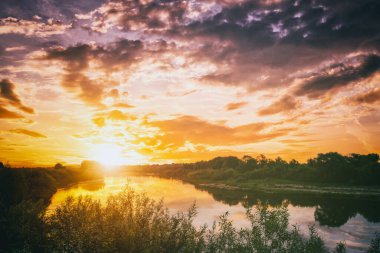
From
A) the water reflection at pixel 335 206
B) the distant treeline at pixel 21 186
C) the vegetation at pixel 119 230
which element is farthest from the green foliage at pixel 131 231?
the water reflection at pixel 335 206

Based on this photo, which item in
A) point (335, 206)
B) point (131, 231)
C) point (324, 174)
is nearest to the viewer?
point (131, 231)

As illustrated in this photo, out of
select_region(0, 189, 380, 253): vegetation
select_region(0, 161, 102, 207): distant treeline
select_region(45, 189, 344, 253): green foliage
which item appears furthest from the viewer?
select_region(0, 161, 102, 207): distant treeline

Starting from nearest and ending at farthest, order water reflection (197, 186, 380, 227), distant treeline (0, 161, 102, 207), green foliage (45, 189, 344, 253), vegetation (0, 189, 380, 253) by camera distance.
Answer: green foliage (45, 189, 344, 253), vegetation (0, 189, 380, 253), water reflection (197, 186, 380, 227), distant treeline (0, 161, 102, 207)

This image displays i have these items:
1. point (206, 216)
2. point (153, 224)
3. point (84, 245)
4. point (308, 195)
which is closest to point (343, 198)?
point (308, 195)

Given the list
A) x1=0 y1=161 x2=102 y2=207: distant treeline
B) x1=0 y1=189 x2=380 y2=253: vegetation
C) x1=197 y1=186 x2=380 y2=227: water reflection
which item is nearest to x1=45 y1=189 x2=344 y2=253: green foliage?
x1=0 y1=189 x2=380 y2=253: vegetation

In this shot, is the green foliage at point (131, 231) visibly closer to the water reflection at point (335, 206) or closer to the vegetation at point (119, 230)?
the vegetation at point (119, 230)

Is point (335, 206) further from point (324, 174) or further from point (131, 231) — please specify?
point (131, 231)

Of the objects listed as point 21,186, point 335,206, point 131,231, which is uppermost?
point 21,186

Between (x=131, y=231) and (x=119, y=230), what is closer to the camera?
(x=131, y=231)

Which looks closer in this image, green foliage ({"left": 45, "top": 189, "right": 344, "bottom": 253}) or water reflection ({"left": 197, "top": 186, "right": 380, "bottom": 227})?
green foliage ({"left": 45, "top": 189, "right": 344, "bottom": 253})

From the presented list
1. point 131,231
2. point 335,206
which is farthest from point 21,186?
point 335,206

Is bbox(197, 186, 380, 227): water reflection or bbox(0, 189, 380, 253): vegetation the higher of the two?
bbox(0, 189, 380, 253): vegetation

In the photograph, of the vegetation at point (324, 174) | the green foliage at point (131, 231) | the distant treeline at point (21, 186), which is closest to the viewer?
the green foliage at point (131, 231)

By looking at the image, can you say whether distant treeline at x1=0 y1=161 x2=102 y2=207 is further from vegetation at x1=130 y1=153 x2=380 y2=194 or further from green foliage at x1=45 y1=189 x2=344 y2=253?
vegetation at x1=130 y1=153 x2=380 y2=194
